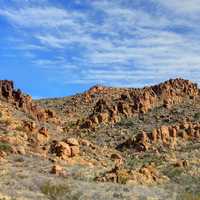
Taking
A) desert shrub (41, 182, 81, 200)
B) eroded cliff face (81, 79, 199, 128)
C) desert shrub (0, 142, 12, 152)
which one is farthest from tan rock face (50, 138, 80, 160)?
eroded cliff face (81, 79, 199, 128)

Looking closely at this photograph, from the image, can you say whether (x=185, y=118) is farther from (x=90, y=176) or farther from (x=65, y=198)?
(x=65, y=198)

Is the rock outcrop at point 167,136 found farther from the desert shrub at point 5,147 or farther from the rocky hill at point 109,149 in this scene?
→ the desert shrub at point 5,147

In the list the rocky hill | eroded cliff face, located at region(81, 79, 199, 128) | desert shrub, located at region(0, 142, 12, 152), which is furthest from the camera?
eroded cliff face, located at region(81, 79, 199, 128)

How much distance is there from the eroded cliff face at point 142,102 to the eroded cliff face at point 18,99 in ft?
25.2

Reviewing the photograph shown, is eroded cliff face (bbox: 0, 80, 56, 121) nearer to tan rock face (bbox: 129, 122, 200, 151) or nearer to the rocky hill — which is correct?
the rocky hill

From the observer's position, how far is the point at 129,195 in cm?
3084

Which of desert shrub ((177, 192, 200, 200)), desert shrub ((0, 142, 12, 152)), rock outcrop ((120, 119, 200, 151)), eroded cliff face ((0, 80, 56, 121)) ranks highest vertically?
eroded cliff face ((0, 80, 56, 121))

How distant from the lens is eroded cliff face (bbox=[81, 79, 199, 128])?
68.6 metres

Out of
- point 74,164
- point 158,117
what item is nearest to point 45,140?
point 74,164

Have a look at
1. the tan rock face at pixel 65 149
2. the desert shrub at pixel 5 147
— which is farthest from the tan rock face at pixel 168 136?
the desert shrub at pixel 5 147

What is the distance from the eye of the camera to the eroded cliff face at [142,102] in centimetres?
6856

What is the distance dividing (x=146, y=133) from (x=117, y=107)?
15.4m

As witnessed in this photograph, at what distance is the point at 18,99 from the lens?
59781 mm

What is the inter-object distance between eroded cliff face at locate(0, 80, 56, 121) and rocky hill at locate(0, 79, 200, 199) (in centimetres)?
10
